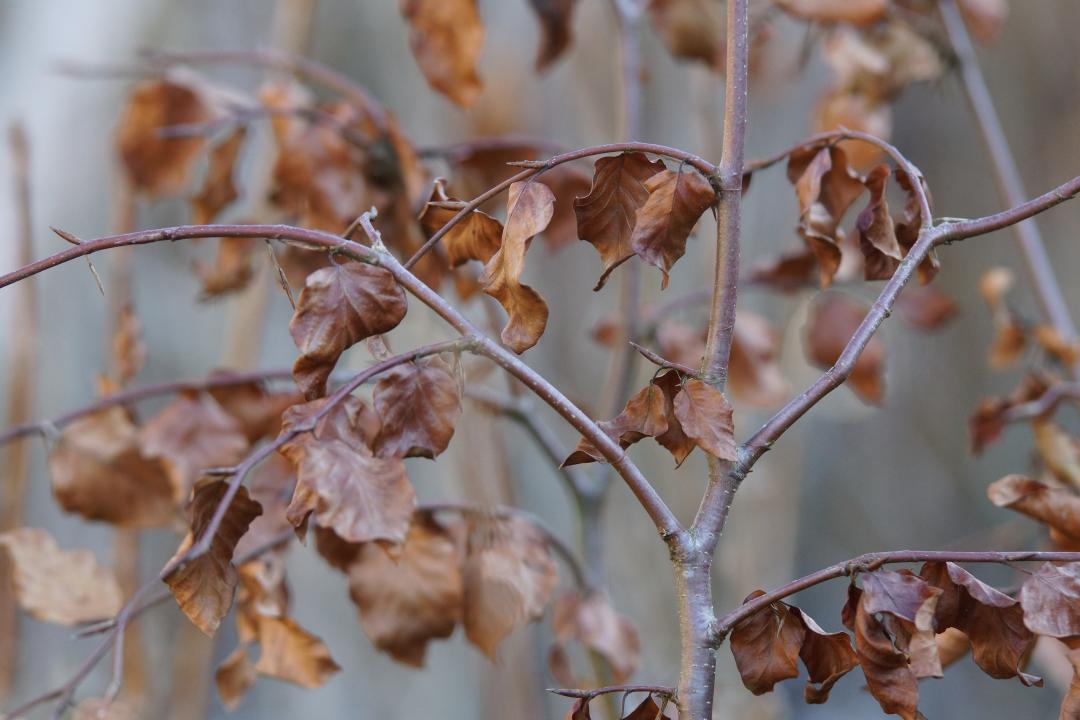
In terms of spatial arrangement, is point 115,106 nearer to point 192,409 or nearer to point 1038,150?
point 192,409

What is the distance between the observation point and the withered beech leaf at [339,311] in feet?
1.27

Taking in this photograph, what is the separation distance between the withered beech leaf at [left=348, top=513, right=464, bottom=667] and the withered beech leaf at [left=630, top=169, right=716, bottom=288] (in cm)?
26

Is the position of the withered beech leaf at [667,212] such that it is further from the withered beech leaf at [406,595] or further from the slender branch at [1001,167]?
the slender branch at [1001,167]

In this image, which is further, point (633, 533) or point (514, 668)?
point (633, 533)

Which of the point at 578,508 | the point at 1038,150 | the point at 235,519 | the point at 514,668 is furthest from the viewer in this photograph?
the point at 1038,150

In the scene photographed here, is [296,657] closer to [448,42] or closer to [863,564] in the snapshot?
[863,564]

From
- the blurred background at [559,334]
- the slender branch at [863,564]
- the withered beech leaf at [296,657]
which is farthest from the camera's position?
the blurred background at [559,334]

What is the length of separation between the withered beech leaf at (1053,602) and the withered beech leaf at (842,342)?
1.31ft

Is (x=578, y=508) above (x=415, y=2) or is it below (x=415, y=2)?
below

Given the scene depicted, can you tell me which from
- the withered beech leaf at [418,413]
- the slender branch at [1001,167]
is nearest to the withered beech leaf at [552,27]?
the slender branch at [1001,167]

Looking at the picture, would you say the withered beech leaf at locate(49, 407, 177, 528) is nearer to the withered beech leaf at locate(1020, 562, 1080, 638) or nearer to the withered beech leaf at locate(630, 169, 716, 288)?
the withered beech leaf at locate(630, 169, 716, 288)

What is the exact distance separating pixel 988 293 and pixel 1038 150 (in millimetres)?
1891

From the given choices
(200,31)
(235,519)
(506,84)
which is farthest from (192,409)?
(200,31)

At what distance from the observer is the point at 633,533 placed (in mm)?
1719
